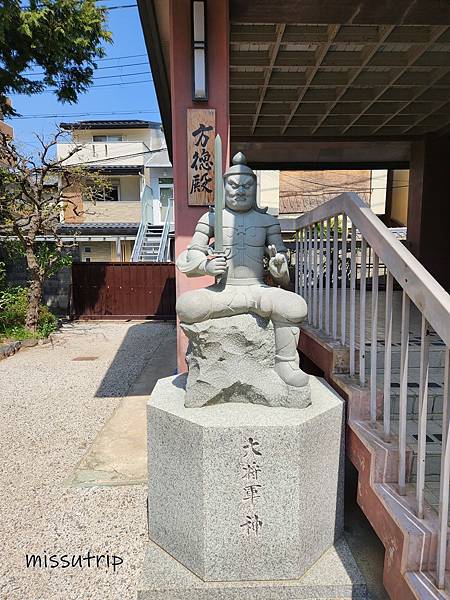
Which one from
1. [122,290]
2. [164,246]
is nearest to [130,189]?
[164,246]

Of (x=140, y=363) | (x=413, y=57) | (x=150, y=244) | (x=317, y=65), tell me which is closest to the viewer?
(x=413, y=57)

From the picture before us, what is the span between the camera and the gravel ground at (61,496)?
7.47 ft

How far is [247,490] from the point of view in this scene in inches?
85.9

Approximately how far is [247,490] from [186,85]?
3129 millimetres

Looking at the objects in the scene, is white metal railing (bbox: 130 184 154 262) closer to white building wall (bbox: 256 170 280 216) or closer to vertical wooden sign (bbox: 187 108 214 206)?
white building wall (bbox: 256 170 280 216)

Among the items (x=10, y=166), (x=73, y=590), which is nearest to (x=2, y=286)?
(x=10, y=166)

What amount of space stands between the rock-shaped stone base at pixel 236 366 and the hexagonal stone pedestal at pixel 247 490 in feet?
0.42

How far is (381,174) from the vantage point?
57.4 feet

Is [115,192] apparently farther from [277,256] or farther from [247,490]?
[247,490]

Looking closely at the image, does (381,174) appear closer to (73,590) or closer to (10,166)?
(10,166)

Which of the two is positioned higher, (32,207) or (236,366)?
(32,207)

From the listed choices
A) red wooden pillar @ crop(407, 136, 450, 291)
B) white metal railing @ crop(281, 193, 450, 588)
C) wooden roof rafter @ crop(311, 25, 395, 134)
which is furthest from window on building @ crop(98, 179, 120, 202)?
white metal railing @ crop(281, 193, 450, 588)

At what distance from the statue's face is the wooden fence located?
8.89m
